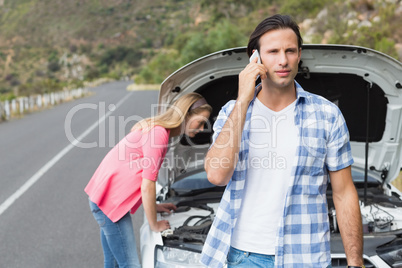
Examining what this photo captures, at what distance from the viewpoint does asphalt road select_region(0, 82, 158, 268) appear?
495cm

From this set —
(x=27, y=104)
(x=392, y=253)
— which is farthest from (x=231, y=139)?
(x=27, y=104)

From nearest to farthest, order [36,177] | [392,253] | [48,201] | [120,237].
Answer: [392,253] < [120,237] < [48,201] < [36,177]

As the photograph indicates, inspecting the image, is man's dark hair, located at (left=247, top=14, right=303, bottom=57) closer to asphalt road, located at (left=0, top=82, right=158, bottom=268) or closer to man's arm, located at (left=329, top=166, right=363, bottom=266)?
man's arm, located at (left=329, top=166, right=363, bottom=266)

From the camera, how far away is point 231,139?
2.06m

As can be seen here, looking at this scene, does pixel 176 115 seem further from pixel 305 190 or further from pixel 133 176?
pixel 305 190

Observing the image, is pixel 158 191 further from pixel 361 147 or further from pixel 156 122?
pixel 361 147

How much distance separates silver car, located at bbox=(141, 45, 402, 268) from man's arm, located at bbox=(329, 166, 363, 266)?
2.34ft

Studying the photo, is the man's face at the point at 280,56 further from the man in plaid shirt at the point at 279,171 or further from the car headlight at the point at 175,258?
the car headlight at the point at 175,258

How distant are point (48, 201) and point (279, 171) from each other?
5.49m

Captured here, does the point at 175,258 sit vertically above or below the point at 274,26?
below

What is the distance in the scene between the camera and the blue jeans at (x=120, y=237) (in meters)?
3.30

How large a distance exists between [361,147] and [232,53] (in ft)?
5.07

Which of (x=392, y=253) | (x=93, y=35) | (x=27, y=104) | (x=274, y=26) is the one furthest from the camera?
(x=93, y=35)

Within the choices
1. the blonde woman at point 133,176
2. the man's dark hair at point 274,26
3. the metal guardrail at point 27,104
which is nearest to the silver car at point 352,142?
the blonde woman at point 133,176
